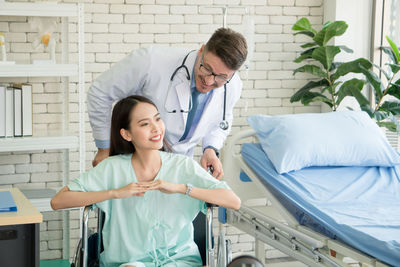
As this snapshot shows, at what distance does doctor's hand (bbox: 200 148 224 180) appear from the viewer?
2241mm

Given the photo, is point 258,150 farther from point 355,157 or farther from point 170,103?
point 170,103

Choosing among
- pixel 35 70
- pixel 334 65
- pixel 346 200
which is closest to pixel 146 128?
pixel 346 200

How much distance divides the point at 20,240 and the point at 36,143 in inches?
49.2

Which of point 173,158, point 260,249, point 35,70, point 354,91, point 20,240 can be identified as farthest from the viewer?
point 354,91

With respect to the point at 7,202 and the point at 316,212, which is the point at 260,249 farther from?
the point at 7,202

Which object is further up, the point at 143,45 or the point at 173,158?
the point at 143,45

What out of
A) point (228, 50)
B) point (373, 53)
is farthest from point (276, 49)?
point (228, 50)

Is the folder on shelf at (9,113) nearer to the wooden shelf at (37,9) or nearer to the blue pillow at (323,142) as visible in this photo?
the wooden shelf at (37,9)

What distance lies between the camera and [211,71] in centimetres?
199

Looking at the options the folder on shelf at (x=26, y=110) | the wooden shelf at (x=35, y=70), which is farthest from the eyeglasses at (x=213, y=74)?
the folder on shelf at (x=26, y=110)

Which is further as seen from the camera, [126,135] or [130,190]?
[126,135]

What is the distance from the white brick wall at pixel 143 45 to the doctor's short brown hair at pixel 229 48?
154cm

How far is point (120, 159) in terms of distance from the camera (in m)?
1.98

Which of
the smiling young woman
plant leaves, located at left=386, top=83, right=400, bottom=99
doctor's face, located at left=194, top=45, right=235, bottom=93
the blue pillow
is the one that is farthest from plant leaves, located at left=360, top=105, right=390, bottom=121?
the smiling young woman
